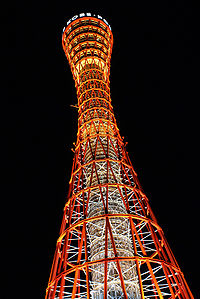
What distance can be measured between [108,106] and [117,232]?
15.1 metres

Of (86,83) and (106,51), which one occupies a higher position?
(106,51)

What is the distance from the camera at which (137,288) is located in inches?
808

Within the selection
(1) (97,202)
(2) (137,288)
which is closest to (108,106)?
(1) (97,202)

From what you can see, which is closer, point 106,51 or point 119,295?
point 119,295

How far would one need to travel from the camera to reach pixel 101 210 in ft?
79.4

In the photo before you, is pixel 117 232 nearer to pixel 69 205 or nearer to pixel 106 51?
pixel 69 205

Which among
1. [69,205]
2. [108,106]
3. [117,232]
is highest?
[108,106]

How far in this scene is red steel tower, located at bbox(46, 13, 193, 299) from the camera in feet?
61.6

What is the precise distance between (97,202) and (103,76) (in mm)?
18476

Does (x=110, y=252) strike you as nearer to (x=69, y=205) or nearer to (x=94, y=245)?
(x=94, y=245)

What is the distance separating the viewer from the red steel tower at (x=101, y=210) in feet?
61.6

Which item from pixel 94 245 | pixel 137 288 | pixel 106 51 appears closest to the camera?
pixel 137 288

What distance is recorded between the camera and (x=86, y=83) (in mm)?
36625

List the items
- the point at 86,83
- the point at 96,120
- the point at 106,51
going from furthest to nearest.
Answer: the point at 106,51
the point at 86,83
the point at 96,120
